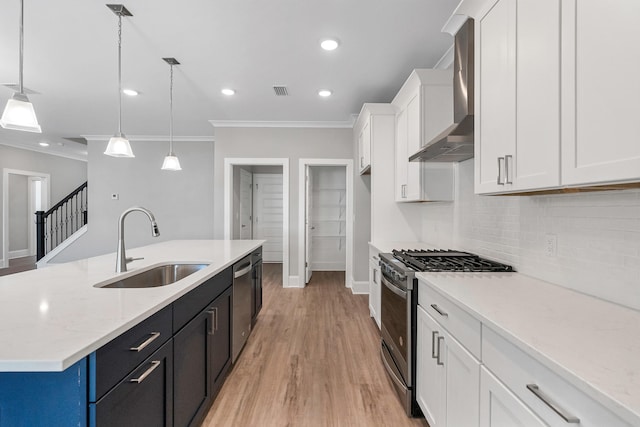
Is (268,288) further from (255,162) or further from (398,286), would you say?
(398,286)

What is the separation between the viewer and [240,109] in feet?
14.8

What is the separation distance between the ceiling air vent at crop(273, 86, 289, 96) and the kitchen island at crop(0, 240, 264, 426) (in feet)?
8.31

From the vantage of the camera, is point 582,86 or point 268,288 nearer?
point 582,86

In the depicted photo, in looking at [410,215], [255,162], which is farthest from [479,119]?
[255,162]

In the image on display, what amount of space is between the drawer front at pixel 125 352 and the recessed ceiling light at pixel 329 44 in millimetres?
2359

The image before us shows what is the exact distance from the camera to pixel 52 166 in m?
8.07

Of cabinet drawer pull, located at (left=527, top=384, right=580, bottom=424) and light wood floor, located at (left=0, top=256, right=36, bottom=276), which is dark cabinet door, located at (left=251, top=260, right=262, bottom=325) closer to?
cabinet drawer pull, located at (left=527, top=384, right=580, bottom=424)

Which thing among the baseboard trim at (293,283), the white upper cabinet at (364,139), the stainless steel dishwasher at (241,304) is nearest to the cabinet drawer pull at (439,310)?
the stainless steel dishwasher at (241,304)

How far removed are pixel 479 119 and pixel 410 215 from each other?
6.52 ft

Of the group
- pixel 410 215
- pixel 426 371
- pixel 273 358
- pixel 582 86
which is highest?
pixel 582 86

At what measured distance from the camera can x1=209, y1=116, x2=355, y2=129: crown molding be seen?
506 centimetres

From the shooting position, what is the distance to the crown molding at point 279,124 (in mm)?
5062

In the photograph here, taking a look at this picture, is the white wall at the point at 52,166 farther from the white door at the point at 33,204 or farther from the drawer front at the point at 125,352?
the drawer front at the point at 125,352

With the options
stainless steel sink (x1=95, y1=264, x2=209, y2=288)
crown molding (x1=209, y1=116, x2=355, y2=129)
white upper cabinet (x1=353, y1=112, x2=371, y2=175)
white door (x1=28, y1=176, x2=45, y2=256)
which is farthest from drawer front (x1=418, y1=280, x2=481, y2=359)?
white door (x1=28, y1=176, x2=45, y2=256)
